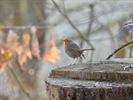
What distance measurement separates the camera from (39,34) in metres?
5.41

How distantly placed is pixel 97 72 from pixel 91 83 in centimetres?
7

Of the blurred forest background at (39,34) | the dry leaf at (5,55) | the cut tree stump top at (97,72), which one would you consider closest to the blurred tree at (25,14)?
the blurred forest background at (39,34)

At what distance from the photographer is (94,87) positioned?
132 centimetres

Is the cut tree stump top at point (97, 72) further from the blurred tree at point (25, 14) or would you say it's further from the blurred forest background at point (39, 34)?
the blurred tree at point (25, 14)

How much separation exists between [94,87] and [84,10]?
447 centimetres

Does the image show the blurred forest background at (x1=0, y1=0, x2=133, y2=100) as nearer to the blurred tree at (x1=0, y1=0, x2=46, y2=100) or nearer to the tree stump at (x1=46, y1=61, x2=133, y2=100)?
the blurred tree at (x1=0, y1=0, x2=46, y2=100)

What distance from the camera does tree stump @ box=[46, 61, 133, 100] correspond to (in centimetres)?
131

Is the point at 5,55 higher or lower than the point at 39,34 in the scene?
lower

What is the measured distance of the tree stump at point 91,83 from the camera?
1308mm

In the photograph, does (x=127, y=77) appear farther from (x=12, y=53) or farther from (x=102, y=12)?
(x=102, y=12)

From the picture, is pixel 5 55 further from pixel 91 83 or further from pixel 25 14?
pixel 91 83

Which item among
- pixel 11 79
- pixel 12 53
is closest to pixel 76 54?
pixel 12 53

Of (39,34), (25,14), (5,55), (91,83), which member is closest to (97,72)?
(91,83)

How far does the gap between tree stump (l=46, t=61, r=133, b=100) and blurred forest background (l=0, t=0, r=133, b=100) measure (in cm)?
207
